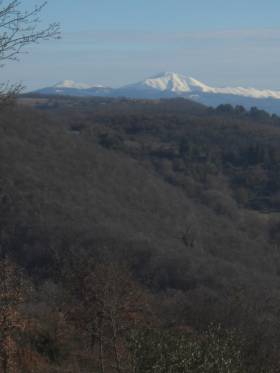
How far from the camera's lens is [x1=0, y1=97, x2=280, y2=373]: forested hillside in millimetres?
7391

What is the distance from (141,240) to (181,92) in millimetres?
136474

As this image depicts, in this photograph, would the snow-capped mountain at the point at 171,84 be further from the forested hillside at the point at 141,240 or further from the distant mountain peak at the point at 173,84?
the forested hillside at the point at 141,240

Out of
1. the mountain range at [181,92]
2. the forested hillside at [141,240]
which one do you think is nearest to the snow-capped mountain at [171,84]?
the mountain range at [181,92]

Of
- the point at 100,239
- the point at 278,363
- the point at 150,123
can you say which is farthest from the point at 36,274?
the point at 150,123

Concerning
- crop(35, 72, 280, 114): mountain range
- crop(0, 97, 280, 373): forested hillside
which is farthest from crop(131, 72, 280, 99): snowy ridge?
crop(0, 97, 280, 373): forested hillside

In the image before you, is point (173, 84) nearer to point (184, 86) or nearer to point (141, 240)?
point (184, 86)

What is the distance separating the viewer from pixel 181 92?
524 feet

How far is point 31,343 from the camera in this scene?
9414mm

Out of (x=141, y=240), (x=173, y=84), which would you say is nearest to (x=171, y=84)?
(x=173, y=84)

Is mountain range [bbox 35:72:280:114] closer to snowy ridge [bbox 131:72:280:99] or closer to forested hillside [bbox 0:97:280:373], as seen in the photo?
snowy ridge [bbox 131:72:280:99]

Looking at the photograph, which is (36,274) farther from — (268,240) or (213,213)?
(213,213)

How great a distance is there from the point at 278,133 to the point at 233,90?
333 feet

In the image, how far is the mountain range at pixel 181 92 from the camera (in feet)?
444

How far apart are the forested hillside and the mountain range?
5048 cm
